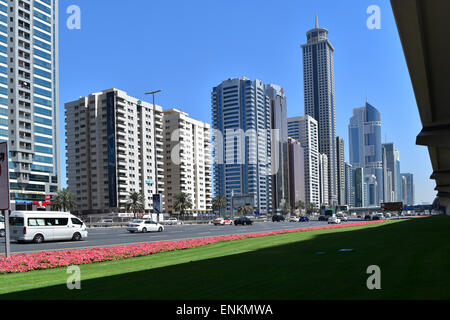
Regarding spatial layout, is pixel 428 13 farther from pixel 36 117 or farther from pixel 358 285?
pixel 36 117

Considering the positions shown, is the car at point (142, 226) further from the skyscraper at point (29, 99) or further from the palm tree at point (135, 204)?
the palm tree at point (135, 204)

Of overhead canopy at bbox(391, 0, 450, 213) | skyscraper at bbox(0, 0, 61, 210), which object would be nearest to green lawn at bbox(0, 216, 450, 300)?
overhead canopy at bbox(391, 0, 450, 213)

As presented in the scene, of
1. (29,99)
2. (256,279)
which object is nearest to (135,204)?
(29,99)

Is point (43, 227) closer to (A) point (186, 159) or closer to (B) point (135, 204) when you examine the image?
(B) point (135, 204)

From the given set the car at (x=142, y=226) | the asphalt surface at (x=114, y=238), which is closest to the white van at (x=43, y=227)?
the asphalt surface at (x=114, y=238)

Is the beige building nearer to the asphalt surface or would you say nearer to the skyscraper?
the skyscraper

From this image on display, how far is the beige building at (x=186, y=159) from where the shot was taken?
6836 inches

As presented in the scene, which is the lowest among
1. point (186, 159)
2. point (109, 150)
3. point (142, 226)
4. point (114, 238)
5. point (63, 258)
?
point (142, 226)

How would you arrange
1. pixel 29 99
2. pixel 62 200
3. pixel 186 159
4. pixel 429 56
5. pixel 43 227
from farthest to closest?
pixel 186 159, pixel 62 200, pixel 29 99, pixel 43 227, pixel 429 56

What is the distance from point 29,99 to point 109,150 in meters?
37.4

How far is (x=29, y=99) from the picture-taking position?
363 feet

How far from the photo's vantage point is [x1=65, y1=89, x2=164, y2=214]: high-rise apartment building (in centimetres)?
14412

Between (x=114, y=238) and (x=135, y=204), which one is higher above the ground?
(x=114, y=238)

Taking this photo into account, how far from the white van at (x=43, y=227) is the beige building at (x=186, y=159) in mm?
137965
